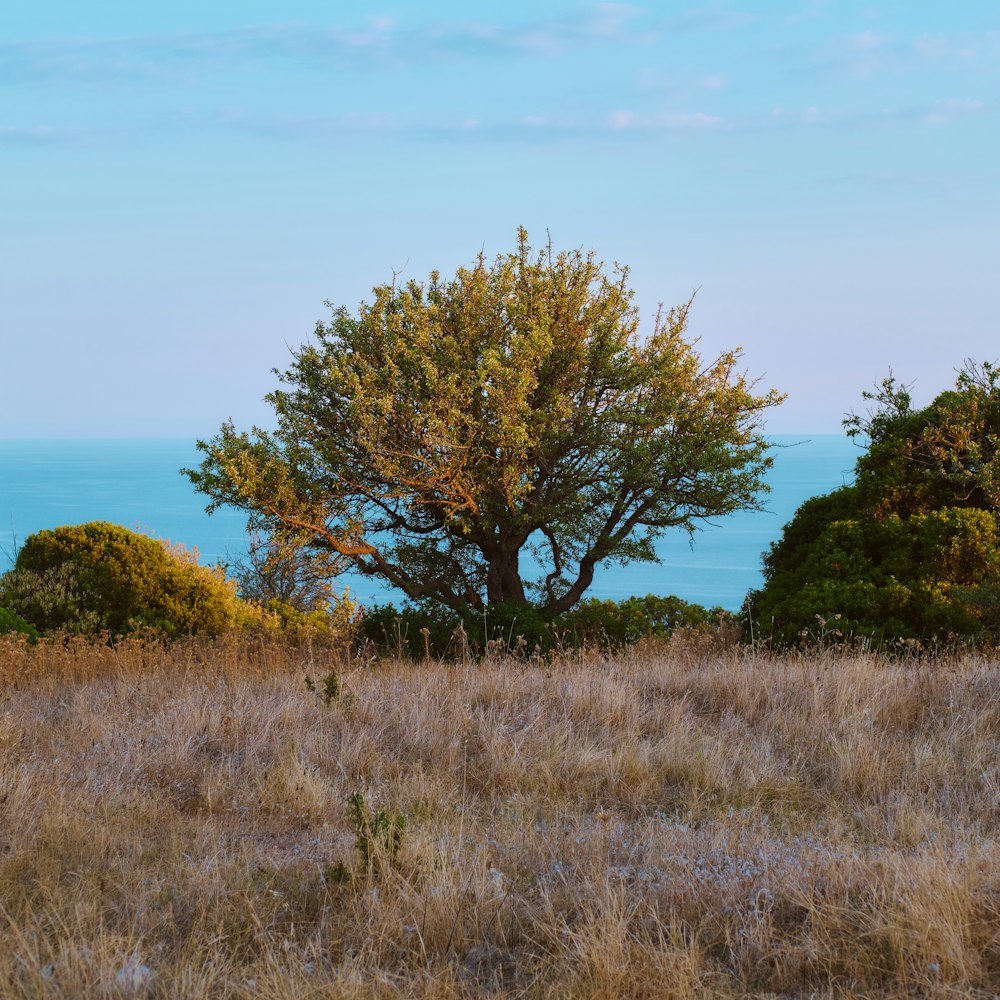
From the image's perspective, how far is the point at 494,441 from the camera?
44.5 ft

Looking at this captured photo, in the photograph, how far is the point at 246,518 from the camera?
14.5m

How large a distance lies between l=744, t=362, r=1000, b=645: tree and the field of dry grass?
2909 millimetres

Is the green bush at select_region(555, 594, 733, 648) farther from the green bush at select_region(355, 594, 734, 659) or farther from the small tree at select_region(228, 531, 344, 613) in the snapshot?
the small tree at select_region(228, 531, 344, 613)

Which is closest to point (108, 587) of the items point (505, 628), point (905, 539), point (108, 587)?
point (108, 587)

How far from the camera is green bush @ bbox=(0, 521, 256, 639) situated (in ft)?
43.7

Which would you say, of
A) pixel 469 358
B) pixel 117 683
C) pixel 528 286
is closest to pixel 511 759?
pixel 117 683

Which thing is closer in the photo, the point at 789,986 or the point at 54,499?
the point at 789,986

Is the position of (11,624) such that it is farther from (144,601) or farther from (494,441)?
(494,441)

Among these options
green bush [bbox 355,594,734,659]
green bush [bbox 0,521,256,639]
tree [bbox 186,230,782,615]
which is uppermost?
tree [bbox 186,230,782,615]

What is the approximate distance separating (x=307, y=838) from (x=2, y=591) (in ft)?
35.8

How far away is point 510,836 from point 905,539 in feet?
26.3

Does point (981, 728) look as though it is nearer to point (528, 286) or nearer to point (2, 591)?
point (528, 286)

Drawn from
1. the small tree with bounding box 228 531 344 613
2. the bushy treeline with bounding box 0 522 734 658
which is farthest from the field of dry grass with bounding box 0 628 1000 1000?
the small tree with bounding box 228 531 344 613

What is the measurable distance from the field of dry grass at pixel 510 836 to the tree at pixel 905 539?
2909 mm
